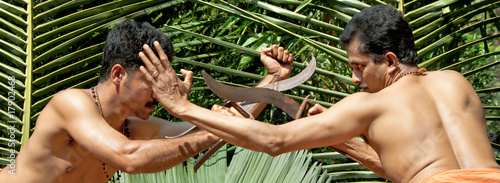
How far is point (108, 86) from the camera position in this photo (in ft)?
9.68

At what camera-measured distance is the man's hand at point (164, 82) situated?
2569mm

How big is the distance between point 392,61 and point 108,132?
1.12 meters

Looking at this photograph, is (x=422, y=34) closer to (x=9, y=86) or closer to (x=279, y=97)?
(x=279, y=97)

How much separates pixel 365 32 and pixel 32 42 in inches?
85.7

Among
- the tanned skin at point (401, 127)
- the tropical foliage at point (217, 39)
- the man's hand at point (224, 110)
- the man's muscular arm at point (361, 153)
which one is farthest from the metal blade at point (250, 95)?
the tropical foliage at point (217, 39)

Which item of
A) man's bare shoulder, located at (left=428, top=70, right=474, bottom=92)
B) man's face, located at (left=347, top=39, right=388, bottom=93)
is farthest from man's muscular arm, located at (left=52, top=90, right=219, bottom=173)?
man's bare shoulder, located at (left=428, top=70, right=474, bottom=92)

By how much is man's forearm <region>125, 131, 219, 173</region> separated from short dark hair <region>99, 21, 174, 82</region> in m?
0.37

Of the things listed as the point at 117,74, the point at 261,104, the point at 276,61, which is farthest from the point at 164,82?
the point at 276,61

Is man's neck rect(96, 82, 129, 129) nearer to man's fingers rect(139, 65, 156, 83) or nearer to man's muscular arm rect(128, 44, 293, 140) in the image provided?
man's muscular arm rect(128, 44, 293, 140)

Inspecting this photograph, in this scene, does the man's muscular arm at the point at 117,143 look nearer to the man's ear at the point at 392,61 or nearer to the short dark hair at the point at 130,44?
the short dark hair at the point at 130,44

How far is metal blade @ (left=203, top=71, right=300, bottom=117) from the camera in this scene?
2.68 m

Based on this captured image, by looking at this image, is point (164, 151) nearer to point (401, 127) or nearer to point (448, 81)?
point (401, 127)

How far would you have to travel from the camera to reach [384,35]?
2.51m

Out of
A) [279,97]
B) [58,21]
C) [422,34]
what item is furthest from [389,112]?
[58,21]
